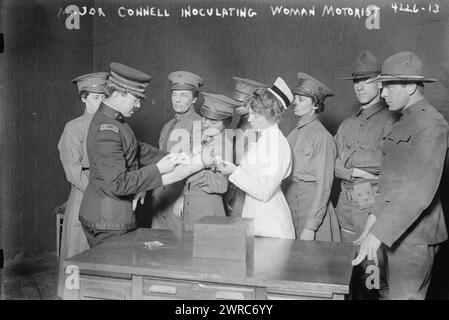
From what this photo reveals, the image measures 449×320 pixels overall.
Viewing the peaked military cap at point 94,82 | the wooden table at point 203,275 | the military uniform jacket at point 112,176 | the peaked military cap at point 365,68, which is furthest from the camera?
the peaked military cap at point 94,82

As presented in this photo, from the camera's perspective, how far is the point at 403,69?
2750 millimetres

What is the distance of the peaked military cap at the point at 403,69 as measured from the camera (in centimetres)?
271

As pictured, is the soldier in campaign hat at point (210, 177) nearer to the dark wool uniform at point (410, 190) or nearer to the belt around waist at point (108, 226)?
the belt around waist at point (108, 226)

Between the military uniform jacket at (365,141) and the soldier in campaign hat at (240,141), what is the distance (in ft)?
2.51

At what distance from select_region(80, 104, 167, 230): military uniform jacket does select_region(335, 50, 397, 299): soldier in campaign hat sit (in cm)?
148

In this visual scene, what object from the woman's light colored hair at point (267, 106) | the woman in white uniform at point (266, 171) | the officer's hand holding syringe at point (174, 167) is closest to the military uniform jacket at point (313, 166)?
the woman in white uniform at point (266, 171)

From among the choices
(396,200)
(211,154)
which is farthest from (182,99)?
(396,200)

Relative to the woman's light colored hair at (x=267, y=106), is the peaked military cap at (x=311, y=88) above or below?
above

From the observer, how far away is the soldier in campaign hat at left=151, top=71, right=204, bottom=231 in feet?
12.7

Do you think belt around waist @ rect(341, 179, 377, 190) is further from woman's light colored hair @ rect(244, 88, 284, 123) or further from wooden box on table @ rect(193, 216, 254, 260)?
wooden box on table @ rect(193, 216, 254, 260)

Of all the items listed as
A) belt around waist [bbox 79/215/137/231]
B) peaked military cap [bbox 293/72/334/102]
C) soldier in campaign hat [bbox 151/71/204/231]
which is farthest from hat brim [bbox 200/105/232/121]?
belt around waist [bbox 79/215/137/231]

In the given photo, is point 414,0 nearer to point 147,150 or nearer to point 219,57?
point 219,57

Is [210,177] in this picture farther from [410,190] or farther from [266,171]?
[410,190]
